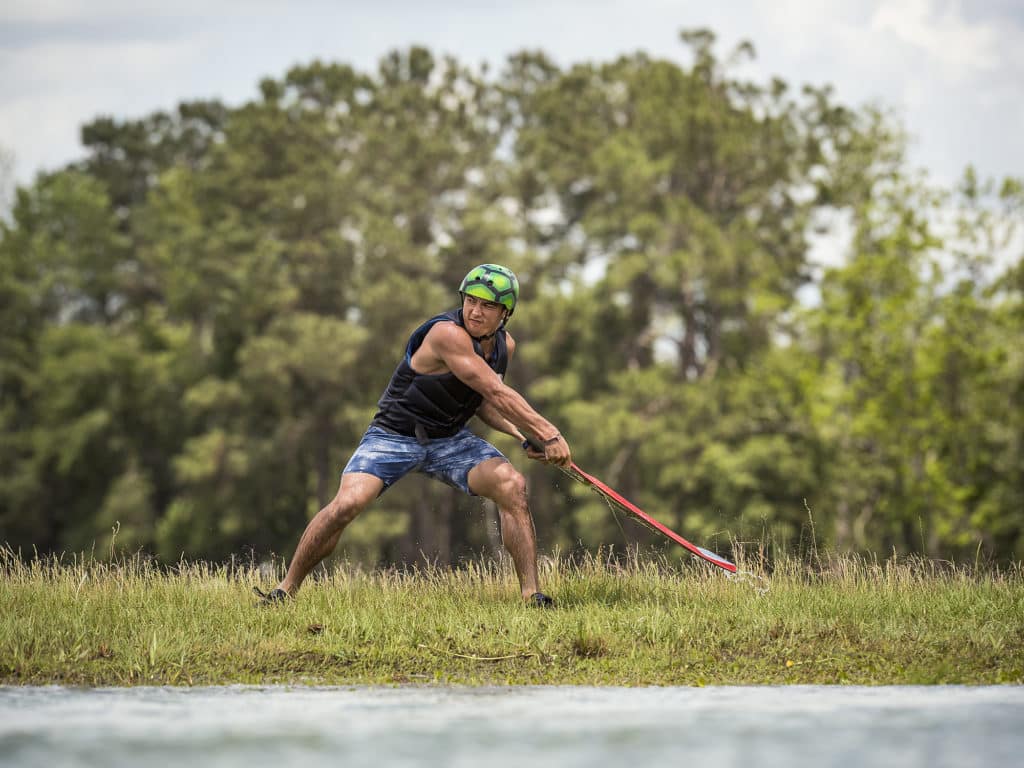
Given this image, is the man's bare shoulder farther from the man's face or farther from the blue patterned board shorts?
the blue patterned board shorts

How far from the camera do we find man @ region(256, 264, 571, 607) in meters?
8.23

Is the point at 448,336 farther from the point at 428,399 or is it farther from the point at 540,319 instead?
the point at 540,319

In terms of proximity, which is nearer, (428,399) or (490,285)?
(490,285)

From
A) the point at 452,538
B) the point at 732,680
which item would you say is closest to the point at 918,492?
the point at 452,538

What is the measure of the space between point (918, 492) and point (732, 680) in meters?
27.7

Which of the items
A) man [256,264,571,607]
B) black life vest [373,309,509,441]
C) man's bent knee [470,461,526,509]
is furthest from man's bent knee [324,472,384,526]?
man's bent knee [470,461,526,509]

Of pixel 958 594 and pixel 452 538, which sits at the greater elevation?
pixel 958 594

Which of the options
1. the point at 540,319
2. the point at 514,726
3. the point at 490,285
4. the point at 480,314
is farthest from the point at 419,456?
the point at 540,319

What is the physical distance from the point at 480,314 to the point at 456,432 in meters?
0.87

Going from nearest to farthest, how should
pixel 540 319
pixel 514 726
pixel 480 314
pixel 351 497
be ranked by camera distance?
pixel 514 726 → pixel 351 497 → pixel 480 314 → pixel 540 319

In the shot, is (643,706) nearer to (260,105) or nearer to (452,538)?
(452,538)

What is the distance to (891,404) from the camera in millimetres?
33469

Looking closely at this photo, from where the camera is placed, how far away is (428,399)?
8586 mm

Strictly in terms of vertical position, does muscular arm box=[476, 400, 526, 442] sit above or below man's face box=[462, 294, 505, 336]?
below
